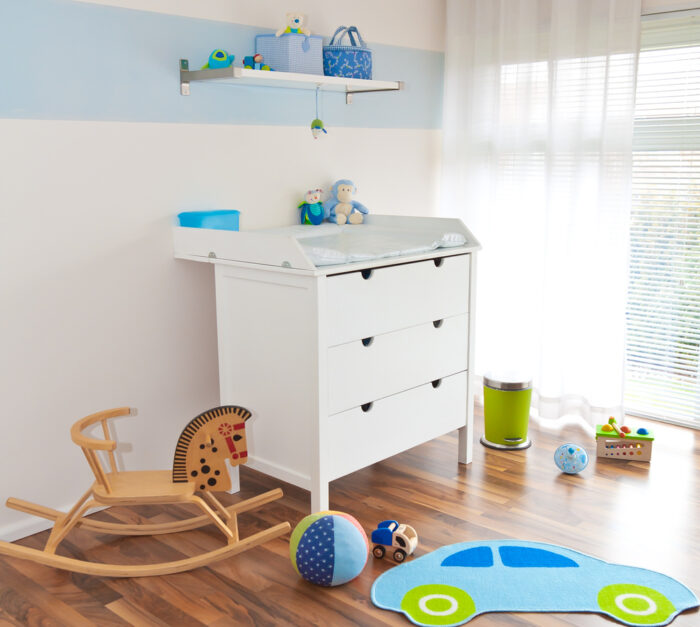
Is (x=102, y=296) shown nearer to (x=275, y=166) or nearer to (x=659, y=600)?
(x=275, y=166)

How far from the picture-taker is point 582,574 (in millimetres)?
1950

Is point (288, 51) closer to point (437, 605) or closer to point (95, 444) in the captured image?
point (95, 444)

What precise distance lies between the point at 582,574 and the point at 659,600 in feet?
0.62

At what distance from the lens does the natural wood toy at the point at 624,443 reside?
8.79 feet

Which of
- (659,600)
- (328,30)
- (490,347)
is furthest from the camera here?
(490,347)

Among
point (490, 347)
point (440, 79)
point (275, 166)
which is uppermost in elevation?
point (440, 79)

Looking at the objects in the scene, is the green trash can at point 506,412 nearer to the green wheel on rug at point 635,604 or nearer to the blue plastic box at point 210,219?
the green wheel on rug at point 635,604

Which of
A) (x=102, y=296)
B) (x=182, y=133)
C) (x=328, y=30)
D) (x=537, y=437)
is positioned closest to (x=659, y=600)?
(x=537, y=437)

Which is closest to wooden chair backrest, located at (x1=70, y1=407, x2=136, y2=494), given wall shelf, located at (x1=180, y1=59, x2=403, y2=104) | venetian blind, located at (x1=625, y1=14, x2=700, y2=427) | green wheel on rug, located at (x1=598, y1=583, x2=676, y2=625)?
wall shelf, located at (x1=180, y1=59, x2=403, y2=104)

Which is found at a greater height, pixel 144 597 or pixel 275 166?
pixel 275 166

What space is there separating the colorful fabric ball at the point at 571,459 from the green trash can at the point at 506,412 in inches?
9.7

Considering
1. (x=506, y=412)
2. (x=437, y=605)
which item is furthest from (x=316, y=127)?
(x=437, y=605)

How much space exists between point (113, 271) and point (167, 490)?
0.70 m

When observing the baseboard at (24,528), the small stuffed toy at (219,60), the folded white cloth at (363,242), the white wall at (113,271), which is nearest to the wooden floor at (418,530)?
the baseboard at (24,528)
